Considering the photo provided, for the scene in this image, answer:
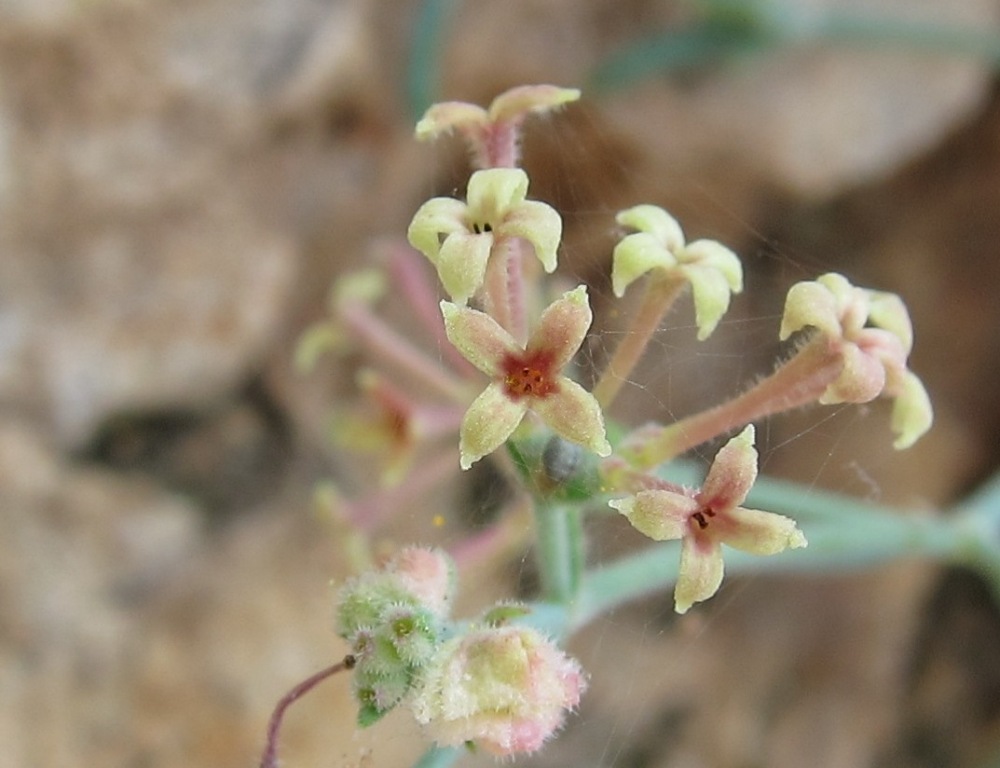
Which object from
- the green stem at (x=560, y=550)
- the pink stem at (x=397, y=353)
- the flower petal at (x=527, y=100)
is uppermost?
the pink stem at (x=397, y=353)

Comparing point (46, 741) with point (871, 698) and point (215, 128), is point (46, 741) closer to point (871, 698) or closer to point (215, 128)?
point (215, 128)

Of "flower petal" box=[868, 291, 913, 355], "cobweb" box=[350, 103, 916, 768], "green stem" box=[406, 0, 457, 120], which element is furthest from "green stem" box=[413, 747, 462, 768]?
"green stem" box=[406, 0, 457, 120]

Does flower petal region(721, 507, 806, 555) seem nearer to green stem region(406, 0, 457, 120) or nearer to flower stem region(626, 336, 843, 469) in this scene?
flower stem region(626, 336, 843, 469)

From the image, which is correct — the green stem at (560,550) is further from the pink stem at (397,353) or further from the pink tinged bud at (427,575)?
the pink stem at (397,353)

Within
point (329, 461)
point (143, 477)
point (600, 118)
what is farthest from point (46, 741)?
point (600, 118)

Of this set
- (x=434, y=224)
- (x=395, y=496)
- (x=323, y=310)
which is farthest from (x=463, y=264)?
(x=323, y=310)

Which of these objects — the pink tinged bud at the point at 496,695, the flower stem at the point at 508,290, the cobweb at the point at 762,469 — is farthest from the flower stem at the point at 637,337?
the cobweb at the point at 762,469
